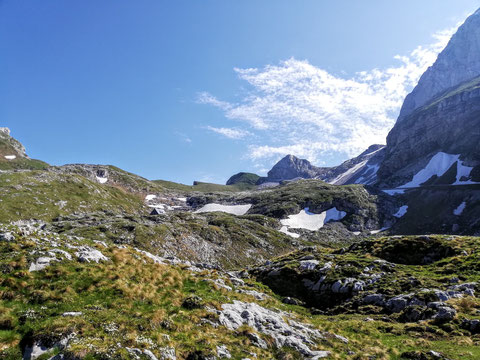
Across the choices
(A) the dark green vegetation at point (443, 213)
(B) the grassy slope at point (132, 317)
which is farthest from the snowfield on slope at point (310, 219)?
(B) the grassy slope at point (132, 317)

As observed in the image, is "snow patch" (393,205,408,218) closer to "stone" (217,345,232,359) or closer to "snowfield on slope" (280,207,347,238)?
"snowfield on slope" (280,207,347,238)

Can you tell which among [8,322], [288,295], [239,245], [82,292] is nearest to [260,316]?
[82,292]

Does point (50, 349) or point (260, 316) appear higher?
point (50, 349)

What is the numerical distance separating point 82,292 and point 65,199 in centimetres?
13180

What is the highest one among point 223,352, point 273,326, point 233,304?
point 233,304

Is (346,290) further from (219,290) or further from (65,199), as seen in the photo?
(65,199)

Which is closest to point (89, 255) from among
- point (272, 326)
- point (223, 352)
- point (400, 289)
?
point (223, 352)

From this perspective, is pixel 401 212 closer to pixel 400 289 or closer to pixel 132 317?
pixel 400 289

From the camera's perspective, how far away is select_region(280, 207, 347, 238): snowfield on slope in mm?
165500

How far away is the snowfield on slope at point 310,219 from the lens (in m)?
166

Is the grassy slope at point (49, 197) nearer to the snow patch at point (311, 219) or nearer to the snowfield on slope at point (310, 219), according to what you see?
the snowfield on slope at point (310, 219)

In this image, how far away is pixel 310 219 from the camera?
17888cm

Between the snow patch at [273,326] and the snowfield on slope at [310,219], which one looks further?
the snowfield on slope at [310,219]

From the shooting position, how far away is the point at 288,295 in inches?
1496
